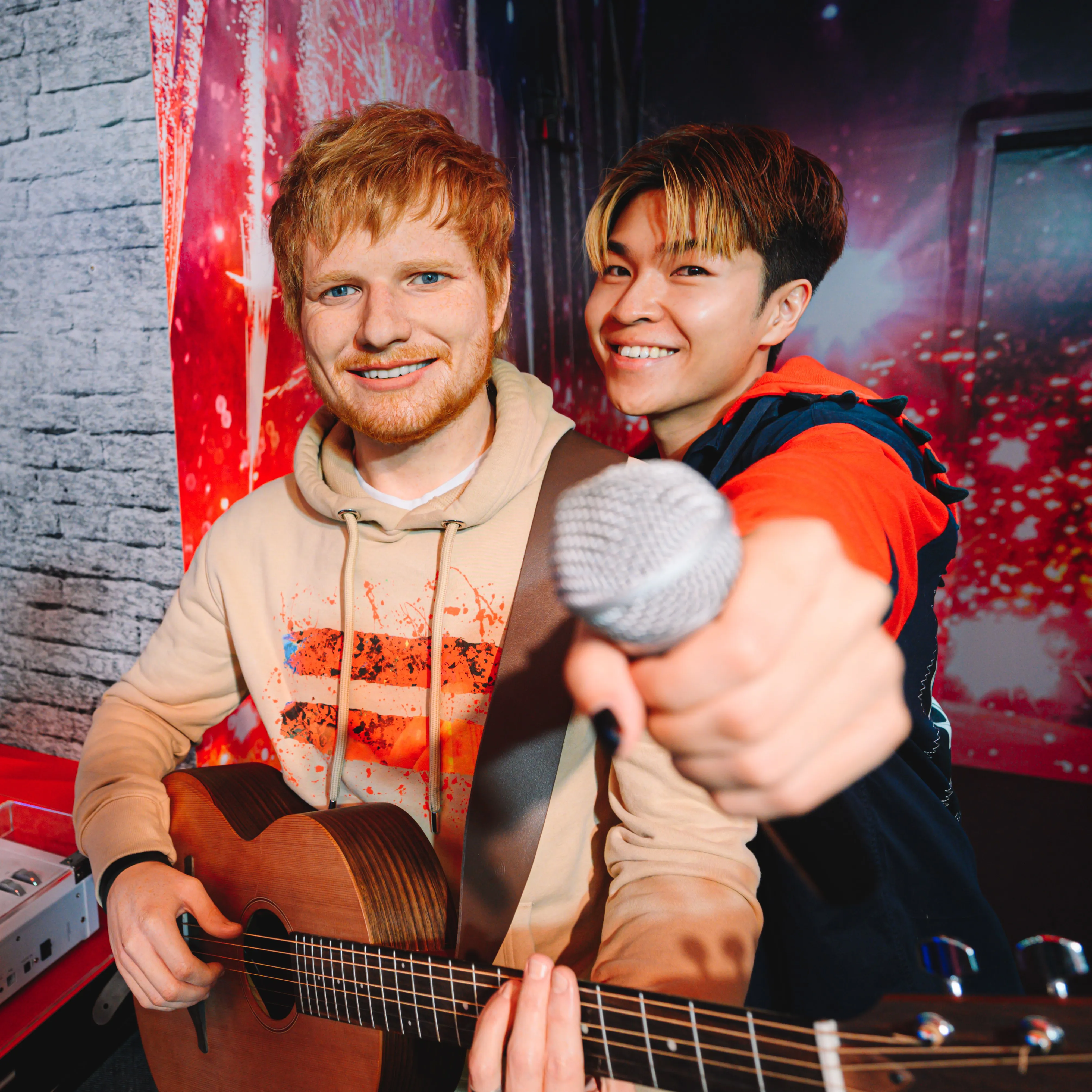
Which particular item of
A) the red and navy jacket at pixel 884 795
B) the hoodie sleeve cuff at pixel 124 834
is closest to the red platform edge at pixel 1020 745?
the red and navy jacket at pixel 884 795

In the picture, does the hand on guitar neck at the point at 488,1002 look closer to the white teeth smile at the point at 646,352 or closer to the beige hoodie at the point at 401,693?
the beige hoodie at the point at 401,693

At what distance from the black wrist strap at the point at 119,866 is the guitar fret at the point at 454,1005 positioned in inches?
23.2

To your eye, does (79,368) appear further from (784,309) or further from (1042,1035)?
(1042,1035)

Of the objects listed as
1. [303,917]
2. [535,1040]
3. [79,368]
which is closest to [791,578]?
[535,1040]

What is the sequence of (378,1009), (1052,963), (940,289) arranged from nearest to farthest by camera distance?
(1052,963)
(378,1009)
(940,289)

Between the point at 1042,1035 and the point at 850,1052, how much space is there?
17 centimetres

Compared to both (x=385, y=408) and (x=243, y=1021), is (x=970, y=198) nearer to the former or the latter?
(x=385, y=408)

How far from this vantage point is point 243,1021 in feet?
3.72

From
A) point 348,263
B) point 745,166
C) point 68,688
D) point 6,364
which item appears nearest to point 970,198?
point 745,166

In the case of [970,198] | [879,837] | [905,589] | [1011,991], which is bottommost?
[1011,991]

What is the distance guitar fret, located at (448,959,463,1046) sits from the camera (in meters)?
0.92

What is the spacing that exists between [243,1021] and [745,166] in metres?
1.78

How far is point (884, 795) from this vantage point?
0.95m

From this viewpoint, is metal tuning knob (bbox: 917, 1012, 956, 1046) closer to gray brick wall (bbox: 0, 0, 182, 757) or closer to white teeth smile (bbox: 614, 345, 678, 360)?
white teeth smile (bbox: 614, 345, 678, 360)
